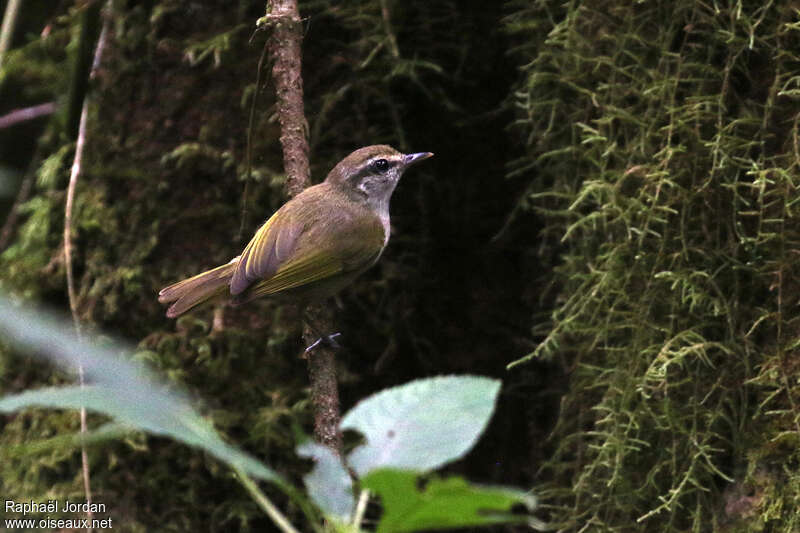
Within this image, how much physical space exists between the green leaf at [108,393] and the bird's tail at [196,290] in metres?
2.04

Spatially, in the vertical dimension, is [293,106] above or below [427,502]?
above

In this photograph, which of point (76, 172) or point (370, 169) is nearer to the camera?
point (370, 169)

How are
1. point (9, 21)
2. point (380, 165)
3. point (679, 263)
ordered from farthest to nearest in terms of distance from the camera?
point (380, 165) < point (9, 21) < point (679, 263)

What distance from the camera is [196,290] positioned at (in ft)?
8.59

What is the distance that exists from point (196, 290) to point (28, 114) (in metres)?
1.27

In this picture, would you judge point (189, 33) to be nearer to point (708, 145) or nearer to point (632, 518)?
point (708, 145)

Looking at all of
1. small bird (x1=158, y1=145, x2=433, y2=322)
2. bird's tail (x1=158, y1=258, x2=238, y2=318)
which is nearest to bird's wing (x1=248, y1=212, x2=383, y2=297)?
small bird (x1=158, y1=145, x2=433, y2=322)

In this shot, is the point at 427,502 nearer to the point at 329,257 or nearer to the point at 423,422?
the point at 423,422

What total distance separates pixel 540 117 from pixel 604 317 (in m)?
0.67

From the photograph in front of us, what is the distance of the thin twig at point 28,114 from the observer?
10.7 ft

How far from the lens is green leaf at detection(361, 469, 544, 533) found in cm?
54

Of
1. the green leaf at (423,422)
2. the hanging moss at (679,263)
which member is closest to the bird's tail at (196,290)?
the hanging moss at (679,263)

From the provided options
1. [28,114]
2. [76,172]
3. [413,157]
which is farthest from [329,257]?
[28,114]

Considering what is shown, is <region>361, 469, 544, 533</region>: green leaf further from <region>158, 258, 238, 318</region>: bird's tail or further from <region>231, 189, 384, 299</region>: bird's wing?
<region>158, 258, 238, 318</region>: bird's tail
